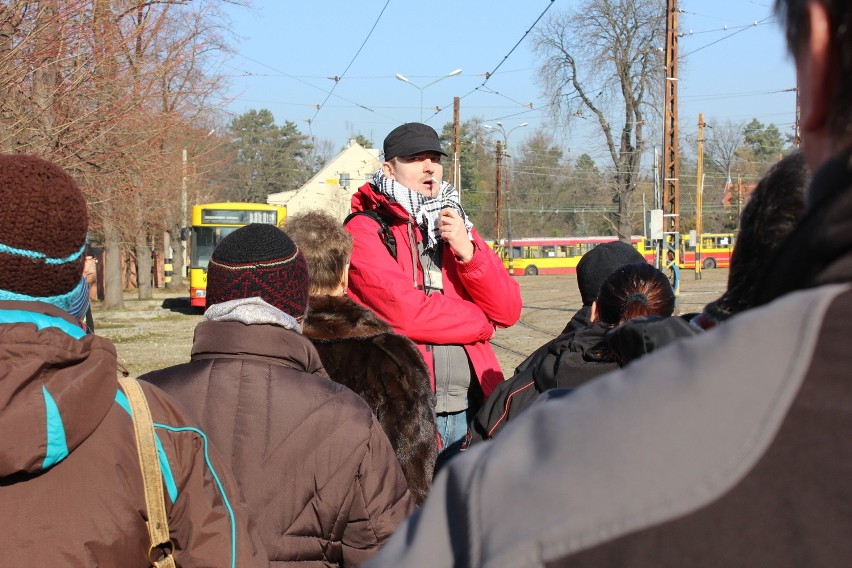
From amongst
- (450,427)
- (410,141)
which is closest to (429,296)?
(450,427)

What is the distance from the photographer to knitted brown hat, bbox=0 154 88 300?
195 cm

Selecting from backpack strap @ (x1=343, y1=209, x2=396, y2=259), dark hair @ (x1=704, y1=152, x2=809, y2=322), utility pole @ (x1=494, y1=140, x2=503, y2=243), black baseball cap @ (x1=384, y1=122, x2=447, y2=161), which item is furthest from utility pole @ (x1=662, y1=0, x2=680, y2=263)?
utility pole @ (x1=494, y1=140, x2=503, y2=243)

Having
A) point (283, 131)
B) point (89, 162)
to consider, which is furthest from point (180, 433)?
point (283, 131)

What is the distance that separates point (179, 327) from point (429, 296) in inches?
849

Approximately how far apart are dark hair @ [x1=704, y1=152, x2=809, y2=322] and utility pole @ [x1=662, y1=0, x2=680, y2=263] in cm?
2446

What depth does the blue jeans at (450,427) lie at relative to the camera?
3902mm

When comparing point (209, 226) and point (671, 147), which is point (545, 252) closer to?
point (671, 147)

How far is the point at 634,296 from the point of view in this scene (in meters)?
3.35

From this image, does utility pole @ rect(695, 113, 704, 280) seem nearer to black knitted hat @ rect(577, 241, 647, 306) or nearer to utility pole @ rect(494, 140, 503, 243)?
utility pole @ rect(494, 140, 503, 243)

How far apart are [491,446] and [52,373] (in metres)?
1.34

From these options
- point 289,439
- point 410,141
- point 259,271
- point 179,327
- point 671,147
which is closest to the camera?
point 289,439

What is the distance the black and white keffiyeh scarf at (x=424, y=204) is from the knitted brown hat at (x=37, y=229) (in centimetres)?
204

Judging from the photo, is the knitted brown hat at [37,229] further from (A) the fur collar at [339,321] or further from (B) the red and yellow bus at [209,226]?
(B) the red and yellow bus at [209,226]

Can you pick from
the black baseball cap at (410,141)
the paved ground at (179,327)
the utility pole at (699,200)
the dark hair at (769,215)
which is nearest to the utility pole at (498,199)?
the utility pole at (699,200)
